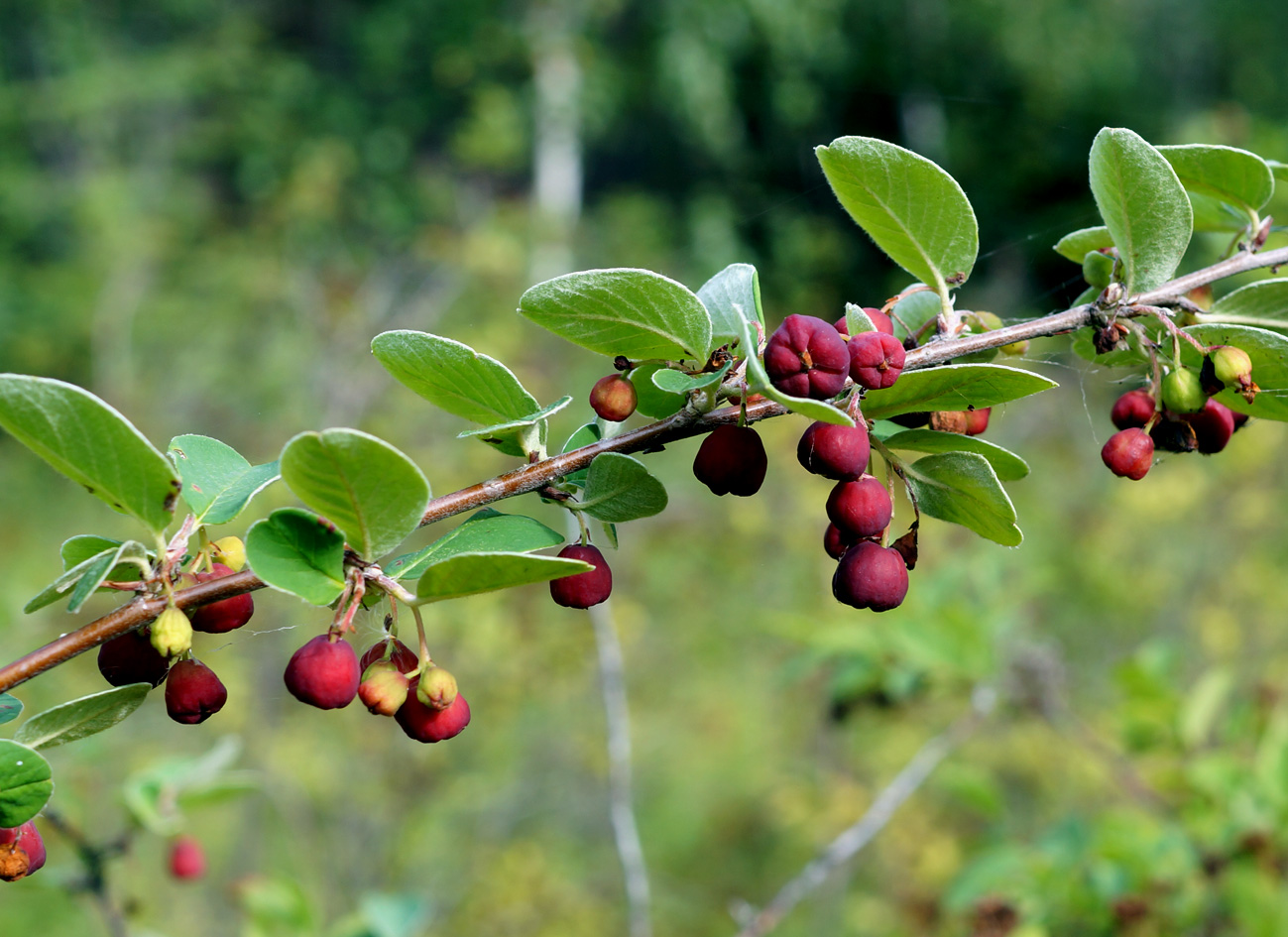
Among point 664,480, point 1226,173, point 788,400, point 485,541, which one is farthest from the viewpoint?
point 664,480

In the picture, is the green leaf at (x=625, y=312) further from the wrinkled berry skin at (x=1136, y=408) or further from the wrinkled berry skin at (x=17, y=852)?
the wrinkled berry skin at (x=17, y=852)

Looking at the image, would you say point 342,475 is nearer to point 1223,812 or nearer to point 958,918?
point 1223,812

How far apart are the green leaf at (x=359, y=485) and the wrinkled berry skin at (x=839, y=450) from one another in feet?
0.64

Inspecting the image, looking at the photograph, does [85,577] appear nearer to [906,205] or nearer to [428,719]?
[428,719]

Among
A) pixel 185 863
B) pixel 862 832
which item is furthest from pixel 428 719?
pixel 185 863

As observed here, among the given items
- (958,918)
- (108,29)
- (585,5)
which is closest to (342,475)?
(958,918)

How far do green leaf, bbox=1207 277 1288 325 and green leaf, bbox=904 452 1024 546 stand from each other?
199mm

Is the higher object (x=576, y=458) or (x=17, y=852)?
(x=576, y=458)

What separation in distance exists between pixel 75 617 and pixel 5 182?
358 inches

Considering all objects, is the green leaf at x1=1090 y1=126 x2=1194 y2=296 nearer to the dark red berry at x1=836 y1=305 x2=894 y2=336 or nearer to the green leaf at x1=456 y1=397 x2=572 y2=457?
the dark red berry at x1=836 y1=305 x2=894 y2=336

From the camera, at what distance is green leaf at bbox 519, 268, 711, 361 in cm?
48

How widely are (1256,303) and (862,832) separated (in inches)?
37.1

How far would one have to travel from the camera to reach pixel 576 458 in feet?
1.78

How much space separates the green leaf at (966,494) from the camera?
1.70 feet
